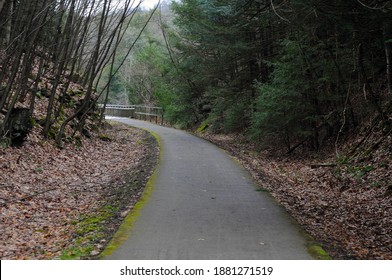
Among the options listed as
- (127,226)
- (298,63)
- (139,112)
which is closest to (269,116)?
(298,63)

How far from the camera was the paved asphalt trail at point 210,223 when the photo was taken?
5.71 m

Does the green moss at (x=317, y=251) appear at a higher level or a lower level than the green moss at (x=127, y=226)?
higher

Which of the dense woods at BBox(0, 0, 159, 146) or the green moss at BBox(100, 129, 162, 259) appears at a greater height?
the dense woods at BBox(0, 0, 159, 146)

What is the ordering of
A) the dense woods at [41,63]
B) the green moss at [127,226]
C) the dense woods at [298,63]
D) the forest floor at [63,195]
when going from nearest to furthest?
the green moss at [127,226]
the forest floor at [63,195]
the dense woods at [298,63]
the dense woods at [41,63]

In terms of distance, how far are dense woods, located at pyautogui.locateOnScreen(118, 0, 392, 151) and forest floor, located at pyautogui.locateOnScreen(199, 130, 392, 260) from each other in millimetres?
1012

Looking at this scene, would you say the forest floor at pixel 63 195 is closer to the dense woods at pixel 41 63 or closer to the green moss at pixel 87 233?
the green moss at pixel 87 233

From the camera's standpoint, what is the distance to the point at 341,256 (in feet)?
18.9

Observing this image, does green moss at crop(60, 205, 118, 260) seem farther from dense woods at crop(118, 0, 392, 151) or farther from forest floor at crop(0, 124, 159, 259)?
dense woods at crop(118, 0, 392, 151)

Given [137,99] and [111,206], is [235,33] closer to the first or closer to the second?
[111,206]

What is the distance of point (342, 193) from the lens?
10750 millimetres

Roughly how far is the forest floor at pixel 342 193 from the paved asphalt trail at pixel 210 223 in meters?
0.49

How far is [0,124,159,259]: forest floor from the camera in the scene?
6422 mm

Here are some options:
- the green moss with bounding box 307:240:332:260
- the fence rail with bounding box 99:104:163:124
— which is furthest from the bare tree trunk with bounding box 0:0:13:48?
the fence rail with bounding box 99:104:163:124

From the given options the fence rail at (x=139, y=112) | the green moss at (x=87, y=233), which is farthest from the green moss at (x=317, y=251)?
the fence rail at (x=139, y=112)
